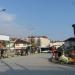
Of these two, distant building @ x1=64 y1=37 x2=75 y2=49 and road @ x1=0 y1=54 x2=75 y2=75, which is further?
distant building @ x1=64 y1=37 x2=75 y2=49

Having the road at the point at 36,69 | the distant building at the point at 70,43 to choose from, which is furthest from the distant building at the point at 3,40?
the road at the point at 36,69

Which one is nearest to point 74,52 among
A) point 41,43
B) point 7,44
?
point 7,44

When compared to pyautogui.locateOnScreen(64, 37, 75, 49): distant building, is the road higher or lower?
lower

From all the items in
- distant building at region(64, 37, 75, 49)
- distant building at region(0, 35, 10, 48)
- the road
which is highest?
distant building at region(0, 35, 10, 48)

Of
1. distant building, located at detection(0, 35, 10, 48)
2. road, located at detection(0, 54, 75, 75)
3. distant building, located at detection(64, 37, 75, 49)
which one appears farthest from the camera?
distant building, located at detection(0, 35, 10, 48)

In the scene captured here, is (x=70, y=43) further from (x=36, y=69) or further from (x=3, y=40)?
(x=3, y=40)

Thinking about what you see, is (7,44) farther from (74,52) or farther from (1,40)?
(74,52)

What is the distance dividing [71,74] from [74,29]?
18898 mm

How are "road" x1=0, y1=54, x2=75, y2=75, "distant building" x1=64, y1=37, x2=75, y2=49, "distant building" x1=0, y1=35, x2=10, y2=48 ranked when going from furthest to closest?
"distant building" x1=0, y1=35, x2=10, y2=48 → "distant building" x1=64, y1=37, x2=75, y2=49 → "road" x1=0, y1=54, x2=75, y2=75

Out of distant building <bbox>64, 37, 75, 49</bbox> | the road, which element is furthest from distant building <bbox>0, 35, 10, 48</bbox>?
the road

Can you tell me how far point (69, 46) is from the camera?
1497 inches

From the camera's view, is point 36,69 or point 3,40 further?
point 3,40

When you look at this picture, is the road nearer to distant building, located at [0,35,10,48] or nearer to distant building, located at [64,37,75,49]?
distant building, located at [64,37,75,49]

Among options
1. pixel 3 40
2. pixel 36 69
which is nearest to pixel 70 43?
pixel 36 69
